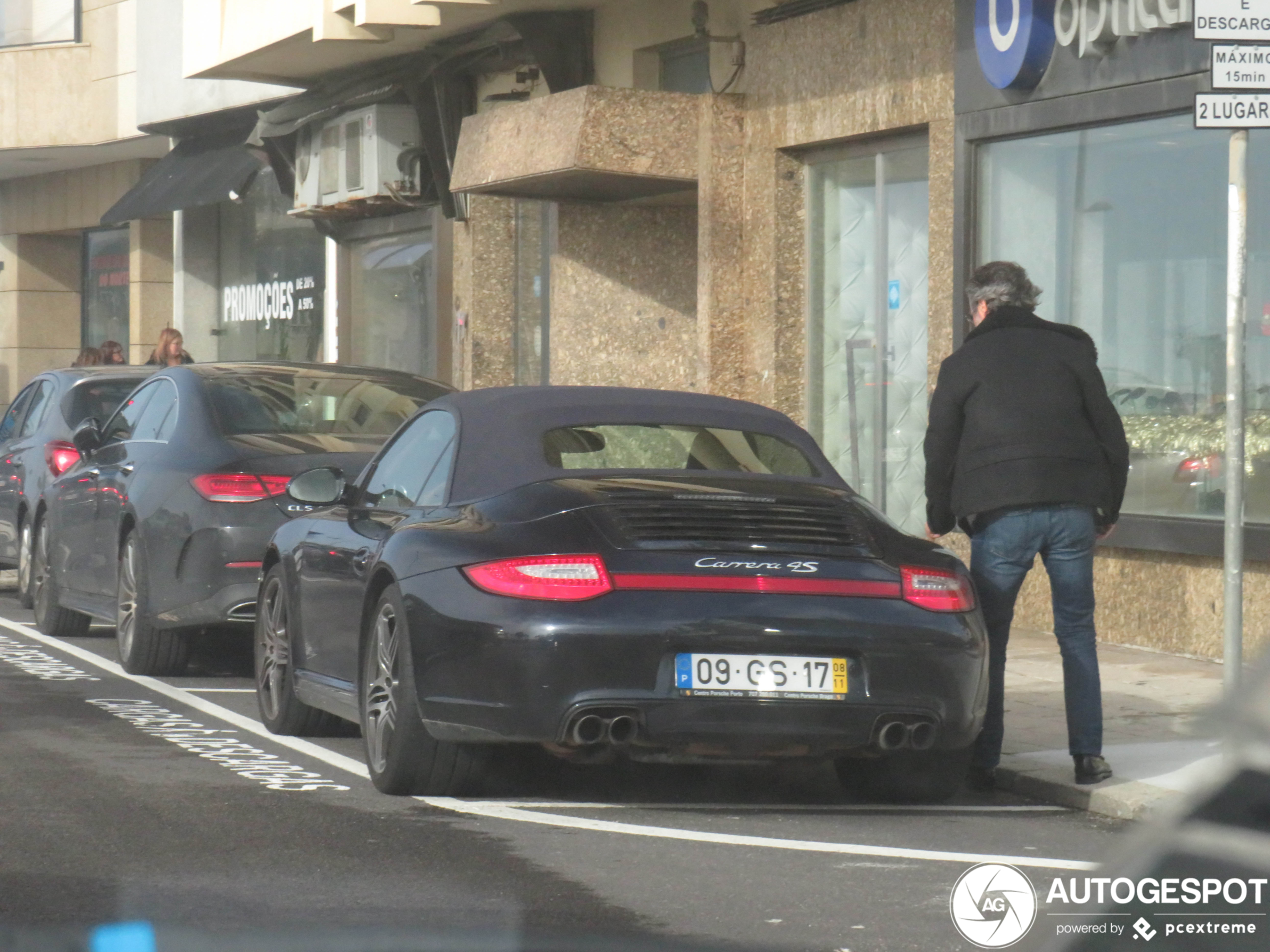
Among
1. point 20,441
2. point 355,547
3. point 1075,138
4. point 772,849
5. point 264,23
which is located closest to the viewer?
point 772,849

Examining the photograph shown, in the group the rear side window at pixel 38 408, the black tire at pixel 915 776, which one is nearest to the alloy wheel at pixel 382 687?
the black tire at pixel 915 776

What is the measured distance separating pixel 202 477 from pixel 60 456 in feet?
12.3

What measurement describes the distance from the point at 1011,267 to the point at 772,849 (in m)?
2.42

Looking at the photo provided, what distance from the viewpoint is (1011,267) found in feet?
23.8

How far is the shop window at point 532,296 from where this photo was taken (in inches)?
740

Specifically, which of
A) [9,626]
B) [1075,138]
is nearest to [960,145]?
[1075,138]

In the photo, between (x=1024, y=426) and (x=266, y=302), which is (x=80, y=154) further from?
(x=1024, y=426)

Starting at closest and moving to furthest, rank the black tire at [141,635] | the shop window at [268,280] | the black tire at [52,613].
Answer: the black tire at [141,635]
the black tire at [52,613]
the shop window at [268,280]

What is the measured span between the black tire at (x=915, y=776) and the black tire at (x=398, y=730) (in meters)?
1.27

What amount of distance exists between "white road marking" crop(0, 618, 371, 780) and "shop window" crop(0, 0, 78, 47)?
1988cm

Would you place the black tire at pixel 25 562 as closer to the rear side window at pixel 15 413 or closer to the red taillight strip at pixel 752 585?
the rear side window at pixel 15 413

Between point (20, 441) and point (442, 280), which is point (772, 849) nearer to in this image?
point (20, 441)

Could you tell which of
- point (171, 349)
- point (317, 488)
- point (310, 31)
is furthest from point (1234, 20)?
point (171, 349)

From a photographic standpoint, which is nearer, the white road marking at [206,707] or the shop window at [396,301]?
the white road marking at [206,707]
